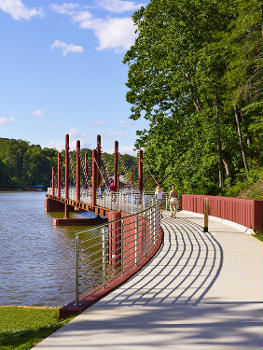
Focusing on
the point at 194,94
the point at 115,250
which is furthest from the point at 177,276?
the point at 194,94

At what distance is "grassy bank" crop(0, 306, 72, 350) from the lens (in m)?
6.40

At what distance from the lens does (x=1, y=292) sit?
15602 millimetres

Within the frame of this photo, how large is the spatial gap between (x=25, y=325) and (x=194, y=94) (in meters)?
28.5

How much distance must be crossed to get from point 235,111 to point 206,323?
95.4 feet

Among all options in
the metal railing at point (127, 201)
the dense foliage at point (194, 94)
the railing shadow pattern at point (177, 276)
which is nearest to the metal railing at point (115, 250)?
the railing shadow pattern at point (177, 276)

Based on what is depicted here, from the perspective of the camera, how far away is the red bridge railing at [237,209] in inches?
700

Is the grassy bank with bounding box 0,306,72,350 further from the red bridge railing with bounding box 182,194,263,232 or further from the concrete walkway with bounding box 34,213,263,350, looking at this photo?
the red bridge railing with bounding box 182,194,263,232

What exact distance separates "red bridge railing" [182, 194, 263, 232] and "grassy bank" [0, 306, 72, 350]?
9.69m

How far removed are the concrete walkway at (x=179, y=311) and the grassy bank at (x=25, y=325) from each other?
469 millimetres

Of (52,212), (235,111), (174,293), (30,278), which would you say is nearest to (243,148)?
(235,111)

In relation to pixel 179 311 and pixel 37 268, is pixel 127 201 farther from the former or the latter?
pixel 179 311

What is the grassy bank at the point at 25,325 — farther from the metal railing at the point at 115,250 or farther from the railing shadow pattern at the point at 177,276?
the railing shadow pattern at the point at 177,276

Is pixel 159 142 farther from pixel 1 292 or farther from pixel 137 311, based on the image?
pixel 137 311

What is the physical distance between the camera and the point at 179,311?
22.6ft
